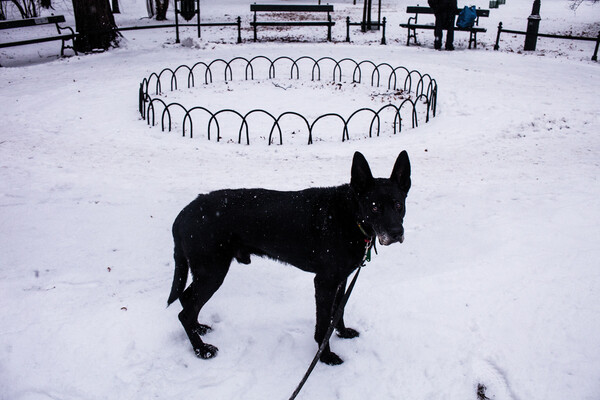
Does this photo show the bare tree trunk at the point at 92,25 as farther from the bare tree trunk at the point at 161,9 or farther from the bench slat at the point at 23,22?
the bare tree trunk at the point at 161,9

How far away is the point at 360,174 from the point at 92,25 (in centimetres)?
1461

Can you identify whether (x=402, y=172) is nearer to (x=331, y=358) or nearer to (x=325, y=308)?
(x=325, y=308)

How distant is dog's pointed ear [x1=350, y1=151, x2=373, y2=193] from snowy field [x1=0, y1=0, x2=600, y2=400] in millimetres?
1386

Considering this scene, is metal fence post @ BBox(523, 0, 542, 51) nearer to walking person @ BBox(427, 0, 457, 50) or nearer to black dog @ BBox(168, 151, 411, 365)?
walking person @ BBox(427, 0, 457, 50)

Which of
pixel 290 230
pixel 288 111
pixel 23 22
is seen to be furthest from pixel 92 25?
pixel 290 230

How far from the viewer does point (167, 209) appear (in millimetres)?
5465

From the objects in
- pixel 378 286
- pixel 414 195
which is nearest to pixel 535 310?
pixel 378 286

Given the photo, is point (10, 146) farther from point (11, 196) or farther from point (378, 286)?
point (378, 286)

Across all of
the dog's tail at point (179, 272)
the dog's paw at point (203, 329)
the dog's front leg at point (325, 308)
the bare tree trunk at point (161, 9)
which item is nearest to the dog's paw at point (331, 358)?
the dog's front leg at point (325, 308)

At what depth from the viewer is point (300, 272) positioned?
4.50 m

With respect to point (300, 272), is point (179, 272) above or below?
above

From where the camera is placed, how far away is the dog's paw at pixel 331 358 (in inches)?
137

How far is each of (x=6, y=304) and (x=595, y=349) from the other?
4757mm

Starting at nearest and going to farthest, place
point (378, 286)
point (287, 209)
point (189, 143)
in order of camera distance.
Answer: point (287, 209) < point (378, 286) < point (189, 143)
